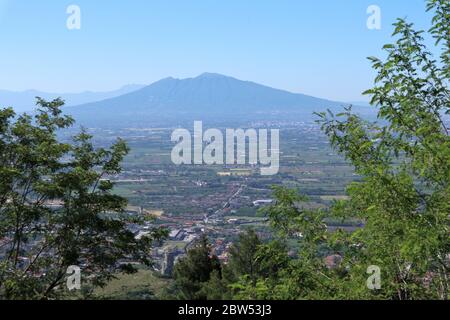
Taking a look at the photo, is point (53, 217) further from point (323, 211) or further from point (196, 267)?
point (196, 267)

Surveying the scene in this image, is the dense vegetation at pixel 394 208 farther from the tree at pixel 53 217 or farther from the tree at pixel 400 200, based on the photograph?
the tree at pixel 53 217

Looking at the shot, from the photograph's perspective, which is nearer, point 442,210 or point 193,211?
point 442,210

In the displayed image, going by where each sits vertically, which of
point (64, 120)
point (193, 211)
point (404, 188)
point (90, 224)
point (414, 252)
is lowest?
point (193, 211)

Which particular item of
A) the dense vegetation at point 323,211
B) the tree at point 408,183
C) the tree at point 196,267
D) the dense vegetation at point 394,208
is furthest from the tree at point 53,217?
the tree at point 196,267

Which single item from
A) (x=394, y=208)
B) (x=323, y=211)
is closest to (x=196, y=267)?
(x=323, y=211)

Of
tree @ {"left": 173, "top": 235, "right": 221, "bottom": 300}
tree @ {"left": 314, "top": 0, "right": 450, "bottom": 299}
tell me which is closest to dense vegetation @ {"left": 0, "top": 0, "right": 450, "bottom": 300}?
tree @ {"left": 314, "top": 0, "right": 450, "bottom": 299}

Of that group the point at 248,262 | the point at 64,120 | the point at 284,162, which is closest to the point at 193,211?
the point at 284,162

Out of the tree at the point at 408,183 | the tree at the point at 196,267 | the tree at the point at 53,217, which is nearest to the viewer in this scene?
the tree at the point at 408,183

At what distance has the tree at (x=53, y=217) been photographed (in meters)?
7.34

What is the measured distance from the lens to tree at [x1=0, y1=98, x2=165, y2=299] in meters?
7.34

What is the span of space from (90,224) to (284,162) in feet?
265

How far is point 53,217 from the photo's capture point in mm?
7539

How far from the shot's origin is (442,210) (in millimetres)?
3947
